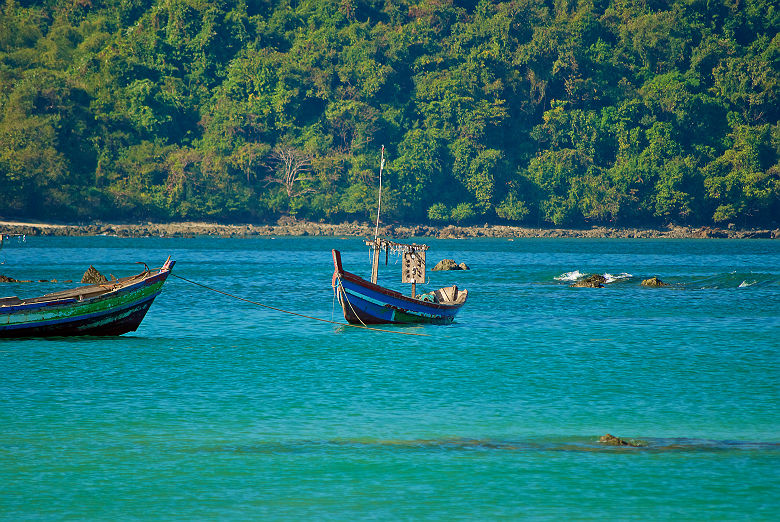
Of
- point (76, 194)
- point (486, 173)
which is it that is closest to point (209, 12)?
point (76, 194)

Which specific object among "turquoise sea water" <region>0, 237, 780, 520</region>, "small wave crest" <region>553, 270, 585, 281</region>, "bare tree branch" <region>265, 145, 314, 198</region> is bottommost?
"turquoise sea water" <region>0, 237, 780, 520</region>

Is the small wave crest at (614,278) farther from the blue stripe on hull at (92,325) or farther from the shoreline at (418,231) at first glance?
the shoreline at (418,231)

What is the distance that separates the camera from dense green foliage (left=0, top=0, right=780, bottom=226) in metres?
126

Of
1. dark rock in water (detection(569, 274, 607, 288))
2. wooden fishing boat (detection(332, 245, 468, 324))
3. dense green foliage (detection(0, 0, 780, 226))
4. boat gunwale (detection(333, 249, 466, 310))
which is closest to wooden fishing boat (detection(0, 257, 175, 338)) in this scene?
boat gunwale (detection(333, 249, 466, 310))

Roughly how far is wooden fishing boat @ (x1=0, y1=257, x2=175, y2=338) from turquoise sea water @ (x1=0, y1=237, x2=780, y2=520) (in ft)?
1.93

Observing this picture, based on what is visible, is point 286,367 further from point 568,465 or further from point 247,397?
point 568,465

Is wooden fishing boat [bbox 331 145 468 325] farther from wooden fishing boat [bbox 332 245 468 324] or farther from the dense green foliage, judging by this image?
the dense green foliage

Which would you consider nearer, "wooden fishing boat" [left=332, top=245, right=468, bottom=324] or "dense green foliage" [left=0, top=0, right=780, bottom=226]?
"wooden fishing boat" [left=332, top=245, right=468, bottom=324]

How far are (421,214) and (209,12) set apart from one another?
125 feet

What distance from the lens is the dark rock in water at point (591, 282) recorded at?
5566 cm

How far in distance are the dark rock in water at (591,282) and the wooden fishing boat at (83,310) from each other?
30713 mm

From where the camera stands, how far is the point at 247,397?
23.0m

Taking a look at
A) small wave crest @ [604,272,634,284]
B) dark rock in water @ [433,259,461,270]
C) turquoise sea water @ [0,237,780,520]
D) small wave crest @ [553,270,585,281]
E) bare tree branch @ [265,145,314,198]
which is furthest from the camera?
bare tree branch @ [265,145,314,198]

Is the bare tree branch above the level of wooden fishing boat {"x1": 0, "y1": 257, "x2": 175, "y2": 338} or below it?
above
